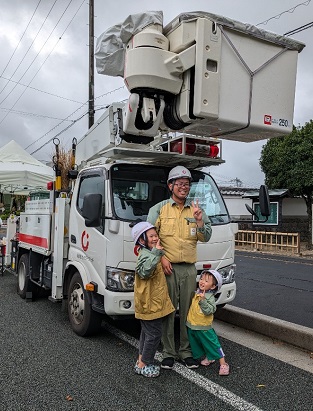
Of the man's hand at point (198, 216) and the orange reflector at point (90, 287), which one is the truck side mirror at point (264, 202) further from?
the orange reflector at point (90, 287)

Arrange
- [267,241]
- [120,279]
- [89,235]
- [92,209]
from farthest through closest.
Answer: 1. [267,241]
2. [89,235]
3. [92,209]
4. [120,279]

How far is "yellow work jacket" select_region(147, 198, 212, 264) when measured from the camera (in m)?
3.96

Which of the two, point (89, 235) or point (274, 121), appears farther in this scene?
point (89, 235)

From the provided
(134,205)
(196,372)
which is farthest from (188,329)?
(134,205)

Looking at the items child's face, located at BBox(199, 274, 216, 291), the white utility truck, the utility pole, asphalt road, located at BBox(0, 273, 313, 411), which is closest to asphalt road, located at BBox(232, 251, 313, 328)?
asphalt road, located at BBox(0, 273, 313, 411)

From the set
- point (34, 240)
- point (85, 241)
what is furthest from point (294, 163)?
point (85, 241)

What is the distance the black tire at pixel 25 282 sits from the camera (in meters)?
7.01

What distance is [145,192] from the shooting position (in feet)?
15.8

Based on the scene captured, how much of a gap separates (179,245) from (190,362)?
47.2 inches

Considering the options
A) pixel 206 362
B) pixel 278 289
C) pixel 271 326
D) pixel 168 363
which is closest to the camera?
pixel 168 363

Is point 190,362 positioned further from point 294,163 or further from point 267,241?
point 294,163

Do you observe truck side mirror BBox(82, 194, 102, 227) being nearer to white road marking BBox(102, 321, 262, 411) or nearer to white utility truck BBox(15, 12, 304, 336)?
white utility truck BBox(15, 12, 304, 336)

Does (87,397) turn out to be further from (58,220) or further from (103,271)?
(58,220)

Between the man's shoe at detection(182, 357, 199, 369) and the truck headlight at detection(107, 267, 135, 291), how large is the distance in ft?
2.98
